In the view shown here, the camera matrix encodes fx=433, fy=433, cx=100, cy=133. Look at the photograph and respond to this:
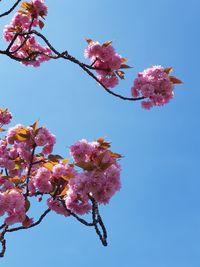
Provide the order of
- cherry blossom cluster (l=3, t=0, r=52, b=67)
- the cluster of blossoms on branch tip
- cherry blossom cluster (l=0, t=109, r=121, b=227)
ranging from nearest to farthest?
cherry blossom cluster (l=0, t=109, r=121, b=227), the cluster of blossoms on branch tip, cherry blossom cluster (l=3, t=0, r=52, b=67)

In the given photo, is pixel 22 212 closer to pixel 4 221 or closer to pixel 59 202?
pixel 4 221

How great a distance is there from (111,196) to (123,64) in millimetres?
3040

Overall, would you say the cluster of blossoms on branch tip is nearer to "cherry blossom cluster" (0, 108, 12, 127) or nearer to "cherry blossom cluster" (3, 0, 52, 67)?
"cherry blossom cluster" (3, 0, 52, 67)

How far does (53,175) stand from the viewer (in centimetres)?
618

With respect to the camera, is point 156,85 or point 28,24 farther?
point 28,24

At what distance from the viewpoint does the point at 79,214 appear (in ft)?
19.6

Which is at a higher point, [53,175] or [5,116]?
[5,116]

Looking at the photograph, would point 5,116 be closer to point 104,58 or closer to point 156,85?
point 104,58

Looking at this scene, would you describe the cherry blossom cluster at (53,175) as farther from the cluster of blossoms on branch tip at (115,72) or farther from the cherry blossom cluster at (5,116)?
the cherry blossom cluster at (5,116)

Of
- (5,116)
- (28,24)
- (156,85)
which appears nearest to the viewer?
(156,85)

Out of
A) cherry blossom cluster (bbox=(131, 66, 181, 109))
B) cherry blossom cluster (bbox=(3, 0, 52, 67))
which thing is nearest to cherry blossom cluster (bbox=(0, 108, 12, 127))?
cherry blossom cluster (bbox=(3, 0, 52, 67))

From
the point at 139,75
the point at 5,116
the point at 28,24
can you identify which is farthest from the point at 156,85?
the point at 5,116

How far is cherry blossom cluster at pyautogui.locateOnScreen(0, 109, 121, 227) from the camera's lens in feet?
15.9

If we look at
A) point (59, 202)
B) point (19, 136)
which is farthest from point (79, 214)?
point (19, 136)
